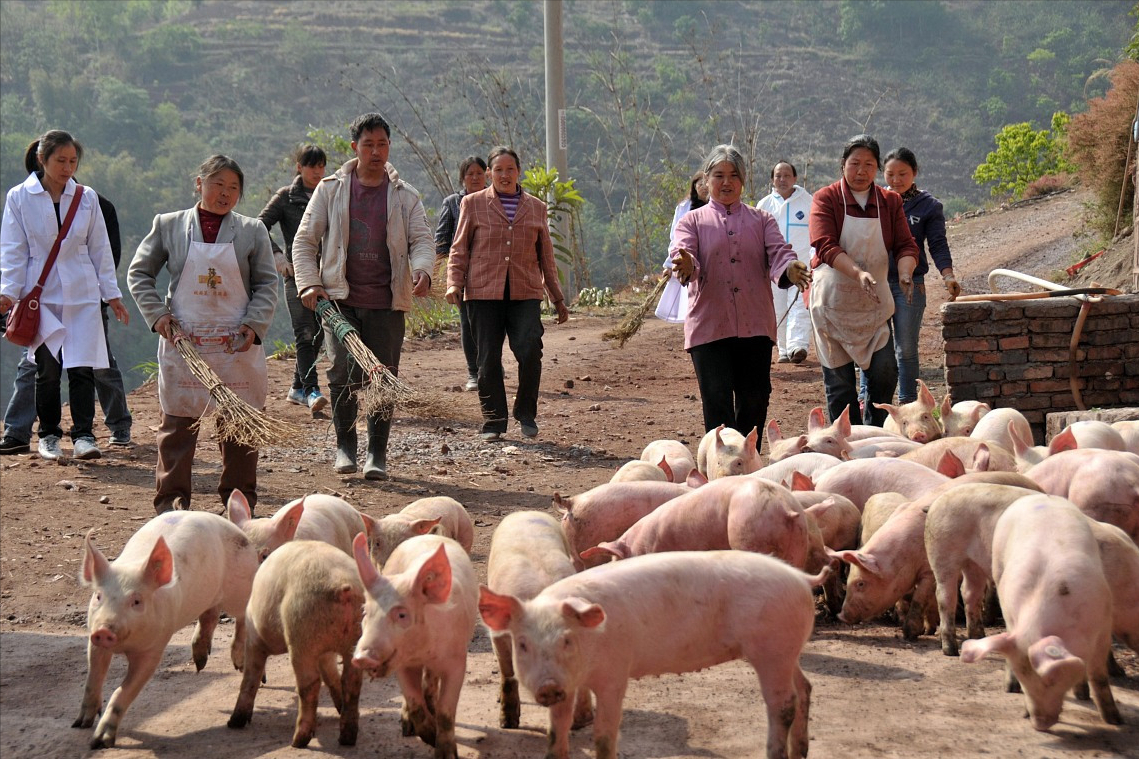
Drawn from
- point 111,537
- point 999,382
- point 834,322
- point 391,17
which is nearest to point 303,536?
point 111,537

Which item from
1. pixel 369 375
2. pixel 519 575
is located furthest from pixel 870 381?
pixel 519 575

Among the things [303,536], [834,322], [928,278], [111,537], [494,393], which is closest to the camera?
[303,536]

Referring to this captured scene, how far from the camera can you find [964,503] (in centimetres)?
427

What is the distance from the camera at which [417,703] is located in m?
3.84

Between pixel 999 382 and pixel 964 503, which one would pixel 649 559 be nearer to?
pixel 964 503

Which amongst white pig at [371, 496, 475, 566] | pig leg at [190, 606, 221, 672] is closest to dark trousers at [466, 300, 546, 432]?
white pig at [371, 496, 475, 566]

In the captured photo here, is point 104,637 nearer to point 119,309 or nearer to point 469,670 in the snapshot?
point 469,670

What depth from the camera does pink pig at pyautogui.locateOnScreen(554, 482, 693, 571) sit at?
16.7 ft

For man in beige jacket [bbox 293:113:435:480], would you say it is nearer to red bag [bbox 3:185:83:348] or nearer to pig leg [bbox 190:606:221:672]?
red bag [bbox 3:185:83:348]

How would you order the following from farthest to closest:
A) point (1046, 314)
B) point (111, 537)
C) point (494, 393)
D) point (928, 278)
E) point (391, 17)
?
point (391, 17) → point (928, 278) → point (494, 393) → point (1046, 314) → point (111, 537)

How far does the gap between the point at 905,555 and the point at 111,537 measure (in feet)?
13.6

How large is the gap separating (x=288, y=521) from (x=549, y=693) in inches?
74.9

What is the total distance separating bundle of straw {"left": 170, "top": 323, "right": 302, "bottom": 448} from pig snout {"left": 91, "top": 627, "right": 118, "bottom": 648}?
2335 millimetres

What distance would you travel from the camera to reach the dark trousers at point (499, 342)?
29.1 feet
